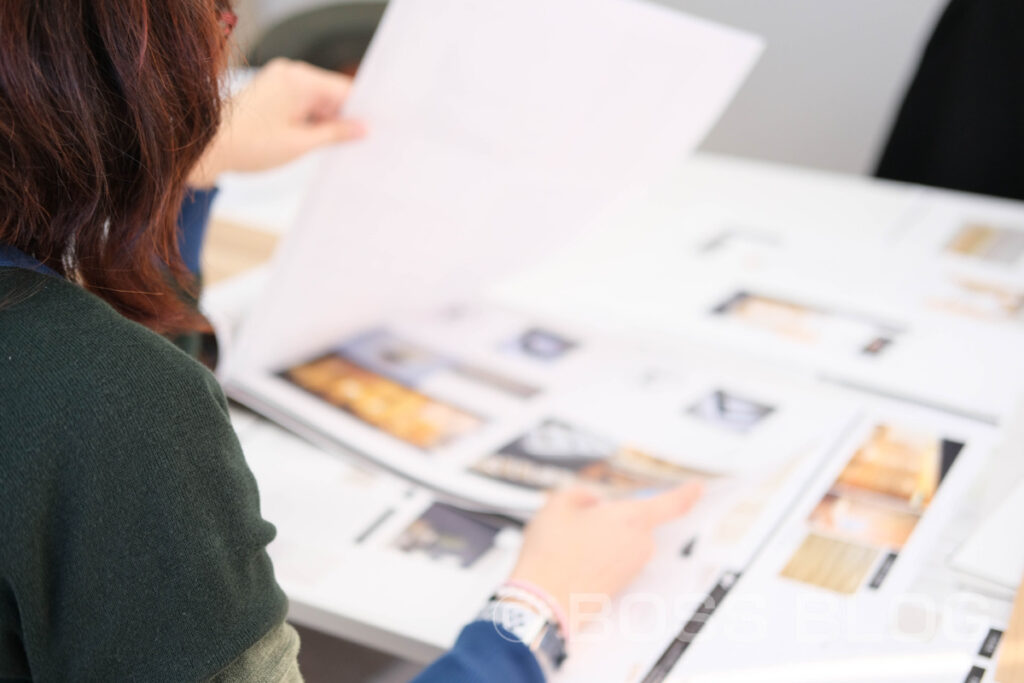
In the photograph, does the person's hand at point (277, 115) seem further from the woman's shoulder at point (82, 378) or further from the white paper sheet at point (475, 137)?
the woman's shoulder at point (82, 378)

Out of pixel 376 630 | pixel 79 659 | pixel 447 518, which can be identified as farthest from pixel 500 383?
pixel 79 659

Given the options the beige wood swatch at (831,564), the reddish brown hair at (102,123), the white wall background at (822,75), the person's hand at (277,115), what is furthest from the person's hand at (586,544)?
the white wall background at (822,75)

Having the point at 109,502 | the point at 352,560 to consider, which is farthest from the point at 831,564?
the point at 109,502

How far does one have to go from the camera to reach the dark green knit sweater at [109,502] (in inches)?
18.8

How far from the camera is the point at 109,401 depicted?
48cm

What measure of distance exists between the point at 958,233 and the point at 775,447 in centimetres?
62

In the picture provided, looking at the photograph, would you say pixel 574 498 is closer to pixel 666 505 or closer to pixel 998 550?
pixel 666 505

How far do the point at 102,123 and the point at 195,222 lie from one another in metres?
0.53

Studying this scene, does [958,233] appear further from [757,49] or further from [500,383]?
[500,383]

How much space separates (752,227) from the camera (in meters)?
1.40

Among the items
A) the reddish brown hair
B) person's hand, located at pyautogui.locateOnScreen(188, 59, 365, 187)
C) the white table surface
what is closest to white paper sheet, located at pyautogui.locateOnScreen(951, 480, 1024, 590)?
the white table surface

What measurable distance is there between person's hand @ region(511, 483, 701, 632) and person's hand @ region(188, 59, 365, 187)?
473 mm

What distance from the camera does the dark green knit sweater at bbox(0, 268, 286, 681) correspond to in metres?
0.48

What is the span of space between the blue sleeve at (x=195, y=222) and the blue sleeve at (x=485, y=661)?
536mm
